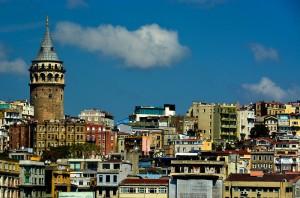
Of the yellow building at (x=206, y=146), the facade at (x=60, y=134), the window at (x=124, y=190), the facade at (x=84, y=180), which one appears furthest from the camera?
the facade at (x=60, y=134)

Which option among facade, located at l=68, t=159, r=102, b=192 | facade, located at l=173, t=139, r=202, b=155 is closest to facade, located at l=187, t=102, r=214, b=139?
facade, located at l=173, t=139, r=202, b=155

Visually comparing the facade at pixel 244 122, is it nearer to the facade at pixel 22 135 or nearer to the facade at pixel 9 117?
the facade at pixel 9 117

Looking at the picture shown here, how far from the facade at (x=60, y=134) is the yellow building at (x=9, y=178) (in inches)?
1644

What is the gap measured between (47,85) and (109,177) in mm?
55516

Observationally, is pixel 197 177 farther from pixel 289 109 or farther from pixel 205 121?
pixel 289 109

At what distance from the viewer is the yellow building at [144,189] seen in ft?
303

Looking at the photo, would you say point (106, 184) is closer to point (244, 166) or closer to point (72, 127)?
point (244, 166)

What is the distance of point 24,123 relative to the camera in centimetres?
14000

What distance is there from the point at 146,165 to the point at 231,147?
19150 millimetres

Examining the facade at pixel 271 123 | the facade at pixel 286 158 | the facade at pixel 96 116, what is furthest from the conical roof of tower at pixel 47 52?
the facade at pixel 286 158

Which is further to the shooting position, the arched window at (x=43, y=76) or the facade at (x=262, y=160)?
the arched window at (x=43, y=76)

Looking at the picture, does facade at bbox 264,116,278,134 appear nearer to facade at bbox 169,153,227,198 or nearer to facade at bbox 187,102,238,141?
facade at bbox 187,102,238,141

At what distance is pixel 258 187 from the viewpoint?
297 ft

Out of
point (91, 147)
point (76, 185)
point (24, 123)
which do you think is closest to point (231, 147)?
point (91, 147)
